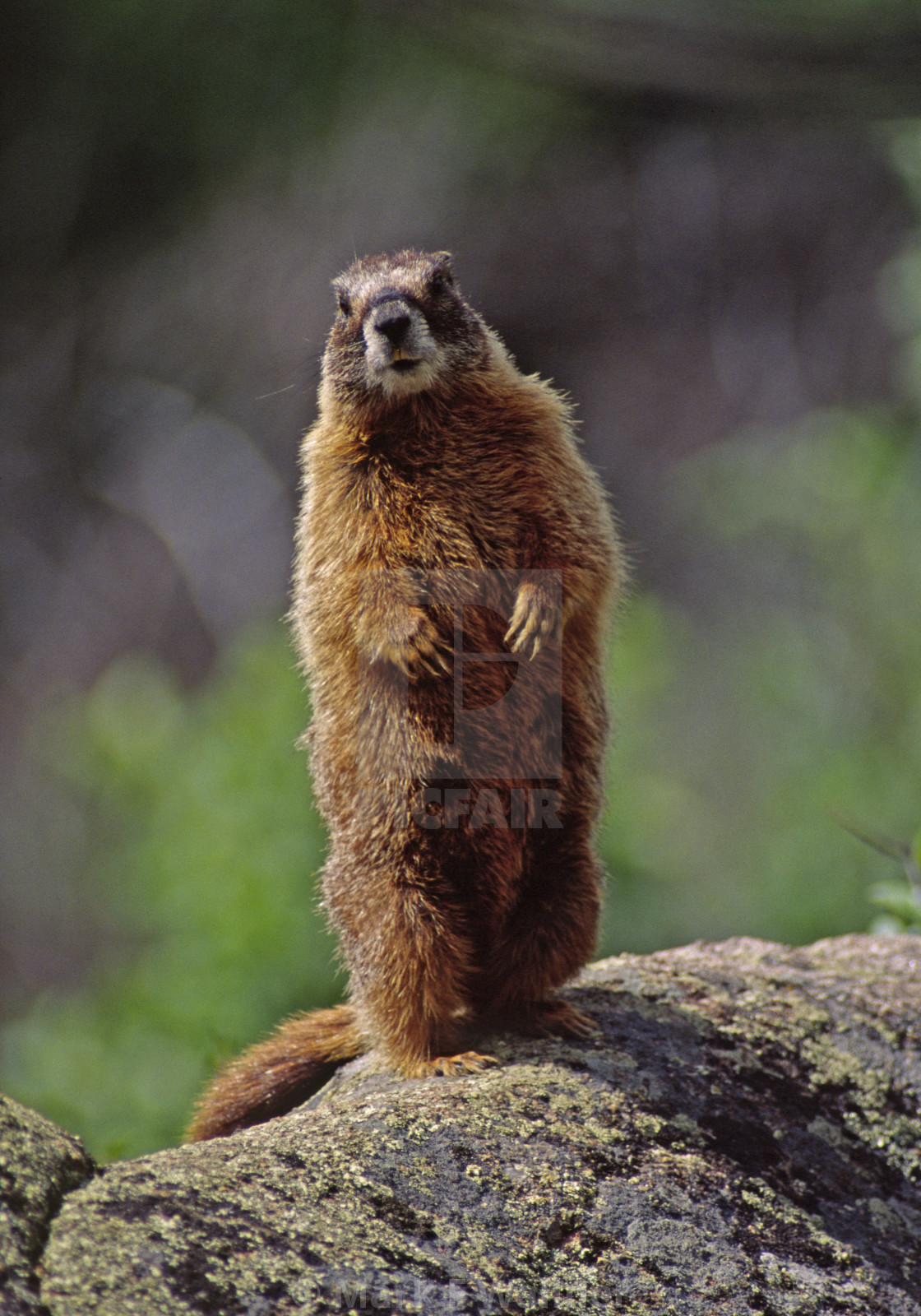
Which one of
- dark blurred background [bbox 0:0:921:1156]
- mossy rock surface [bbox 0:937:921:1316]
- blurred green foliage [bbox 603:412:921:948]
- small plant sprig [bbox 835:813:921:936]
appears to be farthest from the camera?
blurred green foliage [bbox 603:412:921:948]

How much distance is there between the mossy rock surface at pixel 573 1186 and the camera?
1709 mm

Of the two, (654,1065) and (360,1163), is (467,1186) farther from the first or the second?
(654,1065)

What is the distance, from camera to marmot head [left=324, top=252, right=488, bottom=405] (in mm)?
3021


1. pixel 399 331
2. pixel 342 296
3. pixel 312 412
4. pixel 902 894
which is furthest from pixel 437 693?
pixel 312 412

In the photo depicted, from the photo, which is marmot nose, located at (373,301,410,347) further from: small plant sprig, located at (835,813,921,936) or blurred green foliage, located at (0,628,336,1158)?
blurred green foliage, located at (0,628,336,1158)

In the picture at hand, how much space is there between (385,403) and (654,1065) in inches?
70.6

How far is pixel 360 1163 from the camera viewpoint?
2127 mm

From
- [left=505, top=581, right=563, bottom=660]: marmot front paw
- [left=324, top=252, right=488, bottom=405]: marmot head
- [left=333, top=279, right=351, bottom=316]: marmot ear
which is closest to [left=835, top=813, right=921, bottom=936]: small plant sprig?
[left=505, top=581, right=563, bottom=660]: marmot front paw

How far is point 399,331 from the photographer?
3018 mm

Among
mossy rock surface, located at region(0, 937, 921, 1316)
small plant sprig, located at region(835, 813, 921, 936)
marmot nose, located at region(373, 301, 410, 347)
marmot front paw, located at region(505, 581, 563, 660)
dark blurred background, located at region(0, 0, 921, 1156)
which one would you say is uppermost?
dark blurred background, located at region(0, 0, 921, 1156)

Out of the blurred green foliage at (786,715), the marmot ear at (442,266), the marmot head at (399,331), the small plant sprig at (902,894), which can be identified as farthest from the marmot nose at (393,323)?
the blurred green foliage at (786,715)

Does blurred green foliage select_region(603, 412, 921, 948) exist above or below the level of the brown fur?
above

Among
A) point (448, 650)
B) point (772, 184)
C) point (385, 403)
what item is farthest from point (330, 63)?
point (448, 650)

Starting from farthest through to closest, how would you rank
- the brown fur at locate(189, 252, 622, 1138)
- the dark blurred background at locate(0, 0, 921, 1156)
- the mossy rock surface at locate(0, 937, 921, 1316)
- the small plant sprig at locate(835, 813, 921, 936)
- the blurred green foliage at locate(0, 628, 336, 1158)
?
the dark blurred background at locate(0, 0, 921, 1156)
the blurred green foliage at locate(0, 628, 336, 1158)
the small plant sprig at locate(835, 813, 921, 936)
the brown fur at locate(189, 252, 622, 1138)
the mossy rock surface at locate(0, 937, 921, 1316)
